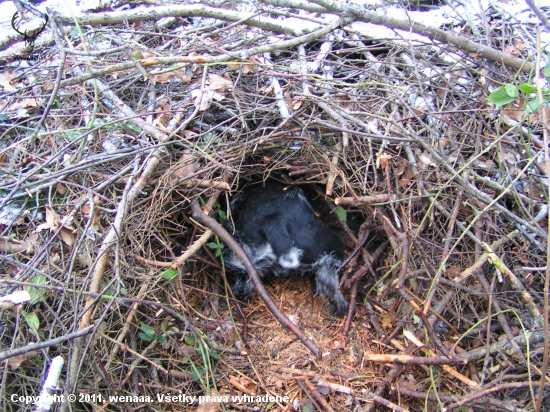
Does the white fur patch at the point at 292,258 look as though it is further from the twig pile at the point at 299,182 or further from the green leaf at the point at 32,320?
the green leaf at the point at 32,320

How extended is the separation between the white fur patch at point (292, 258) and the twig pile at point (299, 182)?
1.03ft

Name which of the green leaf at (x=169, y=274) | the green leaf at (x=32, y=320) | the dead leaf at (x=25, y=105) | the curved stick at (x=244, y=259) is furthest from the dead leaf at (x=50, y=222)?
the dead leaf at (x=25, y=105)

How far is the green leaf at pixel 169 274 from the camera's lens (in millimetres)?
2523

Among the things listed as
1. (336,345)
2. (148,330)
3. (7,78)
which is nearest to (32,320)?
(148,330)

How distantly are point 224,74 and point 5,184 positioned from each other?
1.61m

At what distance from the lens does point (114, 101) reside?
3.01m

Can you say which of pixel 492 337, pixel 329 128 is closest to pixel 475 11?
pixel 329 128

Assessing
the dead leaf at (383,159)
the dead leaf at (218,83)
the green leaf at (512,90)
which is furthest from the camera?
the dead leaf at (218,83)

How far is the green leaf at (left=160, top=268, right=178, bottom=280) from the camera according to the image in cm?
252

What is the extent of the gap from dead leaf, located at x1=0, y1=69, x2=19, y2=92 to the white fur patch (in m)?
2.43

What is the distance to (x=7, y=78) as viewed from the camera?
3.40 m

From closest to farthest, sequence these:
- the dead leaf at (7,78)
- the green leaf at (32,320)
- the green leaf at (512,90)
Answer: the green leaf at (512,90) < the green leaf at (32,320) < the dead leaf at (7,78)

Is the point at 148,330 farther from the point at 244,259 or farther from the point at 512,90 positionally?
the point at 512,90

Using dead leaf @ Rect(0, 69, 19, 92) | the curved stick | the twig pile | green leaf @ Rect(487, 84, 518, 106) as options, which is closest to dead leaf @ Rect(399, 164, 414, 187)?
the twig pile
